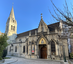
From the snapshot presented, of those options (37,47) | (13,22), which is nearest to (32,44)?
(37,47)

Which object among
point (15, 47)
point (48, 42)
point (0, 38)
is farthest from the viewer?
point (15, 47)

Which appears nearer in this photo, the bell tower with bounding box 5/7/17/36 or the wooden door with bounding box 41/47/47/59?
the wooden door with bounding box 41/47/47/59

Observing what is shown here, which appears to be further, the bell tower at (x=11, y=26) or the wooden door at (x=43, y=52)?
the bell tower at (x=11, y=26)

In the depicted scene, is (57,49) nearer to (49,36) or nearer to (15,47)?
(49,36)

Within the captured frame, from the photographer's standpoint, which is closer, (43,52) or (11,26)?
(43,52)

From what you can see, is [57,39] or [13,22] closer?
[57,39]

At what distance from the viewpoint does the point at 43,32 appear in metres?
21.3

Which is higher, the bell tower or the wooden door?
the bell tower

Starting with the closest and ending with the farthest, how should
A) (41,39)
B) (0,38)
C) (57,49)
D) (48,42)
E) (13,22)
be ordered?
(0,38), (57,49), (48,42), (41,39), (13,22)

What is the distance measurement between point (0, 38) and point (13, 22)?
3339 centimetres

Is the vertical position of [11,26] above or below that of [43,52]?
above

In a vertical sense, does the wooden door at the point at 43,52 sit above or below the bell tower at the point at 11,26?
below

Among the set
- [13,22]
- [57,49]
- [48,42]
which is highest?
[13,22]

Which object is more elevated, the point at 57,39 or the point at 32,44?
the point at 57,39
